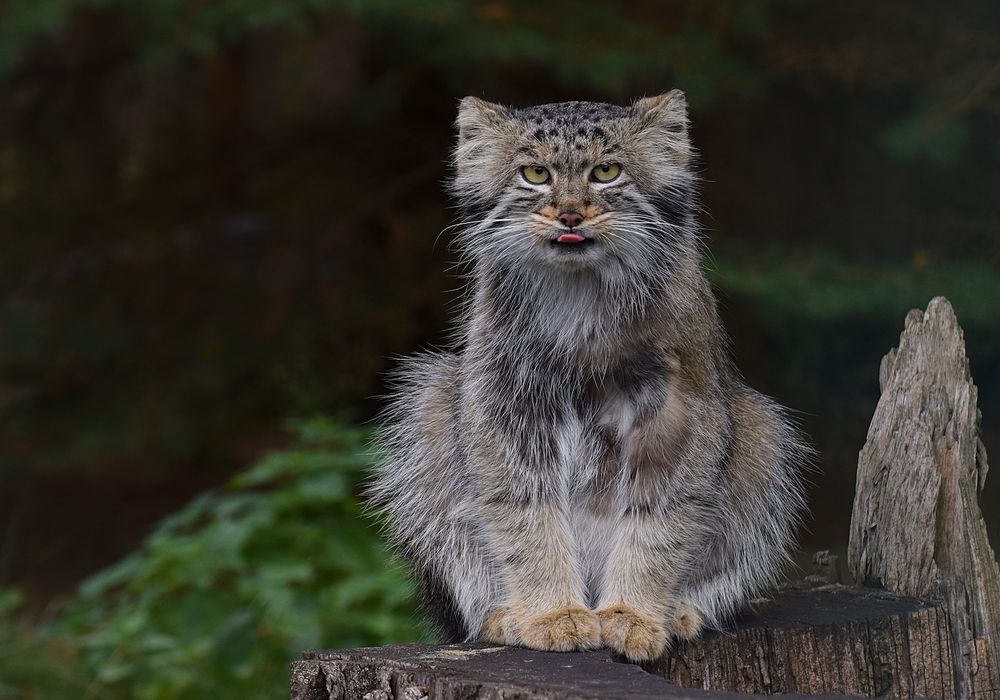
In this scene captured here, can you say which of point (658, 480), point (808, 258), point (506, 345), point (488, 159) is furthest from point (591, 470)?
point (808, 258)

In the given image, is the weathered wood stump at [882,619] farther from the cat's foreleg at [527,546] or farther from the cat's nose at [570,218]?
the cat's nose at [570,218]

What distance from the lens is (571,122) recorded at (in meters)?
3.78

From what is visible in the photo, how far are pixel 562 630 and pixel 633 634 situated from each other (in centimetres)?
20

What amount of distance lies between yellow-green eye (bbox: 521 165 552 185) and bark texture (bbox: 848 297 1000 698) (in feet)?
4.46

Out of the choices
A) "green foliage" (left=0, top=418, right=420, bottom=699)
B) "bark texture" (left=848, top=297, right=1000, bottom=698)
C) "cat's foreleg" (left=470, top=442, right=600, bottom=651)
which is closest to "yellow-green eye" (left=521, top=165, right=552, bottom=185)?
"cat's foreleg" (left=470, top=442, right=600, bottom=651)

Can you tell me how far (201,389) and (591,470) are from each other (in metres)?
4.47

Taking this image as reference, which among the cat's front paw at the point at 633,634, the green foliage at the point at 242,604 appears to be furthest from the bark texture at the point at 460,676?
the green foliage at the point at 242,604

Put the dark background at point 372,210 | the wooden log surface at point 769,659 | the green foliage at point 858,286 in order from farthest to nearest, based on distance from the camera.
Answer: the dark background at point 372,210 < the green foliage at point 858,286 < the wooden log surface at point 769,659

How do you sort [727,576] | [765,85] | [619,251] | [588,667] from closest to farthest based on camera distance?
[588,667] < [619,251] < [727,576] < [765,85]

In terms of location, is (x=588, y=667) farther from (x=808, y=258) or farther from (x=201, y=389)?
(x=201, y=389)

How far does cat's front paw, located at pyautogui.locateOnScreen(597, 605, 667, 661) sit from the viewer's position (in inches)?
144

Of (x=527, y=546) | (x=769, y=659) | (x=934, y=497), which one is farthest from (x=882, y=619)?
(x=527, y=546)

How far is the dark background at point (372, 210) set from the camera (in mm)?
7000

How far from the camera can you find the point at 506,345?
13.0 feet
